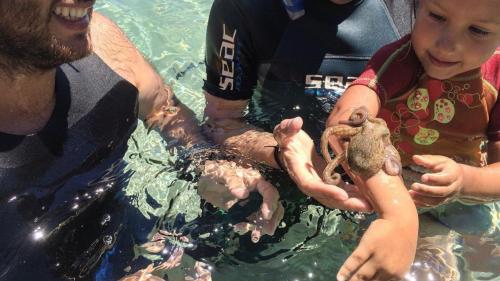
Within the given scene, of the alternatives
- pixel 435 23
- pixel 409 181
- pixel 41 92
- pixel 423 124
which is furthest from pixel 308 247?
pixel 41 92

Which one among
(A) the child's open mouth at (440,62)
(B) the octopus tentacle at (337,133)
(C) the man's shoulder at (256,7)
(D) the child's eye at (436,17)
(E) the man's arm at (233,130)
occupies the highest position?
(D) the child's eye at (436,17)

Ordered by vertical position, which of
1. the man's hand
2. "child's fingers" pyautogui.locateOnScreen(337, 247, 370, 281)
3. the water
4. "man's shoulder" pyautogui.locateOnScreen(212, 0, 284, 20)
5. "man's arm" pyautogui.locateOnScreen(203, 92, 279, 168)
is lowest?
the water

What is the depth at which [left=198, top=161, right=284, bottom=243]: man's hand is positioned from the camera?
2.64 metres

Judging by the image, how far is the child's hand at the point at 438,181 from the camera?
2068 millimetres

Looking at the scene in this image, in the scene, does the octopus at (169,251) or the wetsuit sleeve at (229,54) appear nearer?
the octopus at (169,251)

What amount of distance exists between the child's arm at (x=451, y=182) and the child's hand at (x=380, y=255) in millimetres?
251

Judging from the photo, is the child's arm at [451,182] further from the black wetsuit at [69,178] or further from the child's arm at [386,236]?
the black wetsuit at [69,178]

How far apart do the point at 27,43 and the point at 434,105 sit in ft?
5.90

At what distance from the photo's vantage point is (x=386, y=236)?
6.15 ft

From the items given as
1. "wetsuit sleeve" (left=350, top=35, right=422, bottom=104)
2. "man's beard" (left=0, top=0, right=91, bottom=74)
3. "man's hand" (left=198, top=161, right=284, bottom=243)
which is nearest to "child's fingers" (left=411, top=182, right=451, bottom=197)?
"wetsuit sleeve" (left=350, top=35, right=422, bottom=104)

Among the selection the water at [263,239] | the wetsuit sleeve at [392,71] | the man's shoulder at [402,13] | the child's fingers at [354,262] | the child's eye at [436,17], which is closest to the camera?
the child's fingers at [354,262]

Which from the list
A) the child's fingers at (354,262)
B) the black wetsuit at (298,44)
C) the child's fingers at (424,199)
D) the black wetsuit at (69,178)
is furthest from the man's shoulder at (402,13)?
the child's fingers at (354,262)

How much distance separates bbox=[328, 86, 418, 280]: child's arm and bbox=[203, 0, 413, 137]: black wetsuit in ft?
3.19

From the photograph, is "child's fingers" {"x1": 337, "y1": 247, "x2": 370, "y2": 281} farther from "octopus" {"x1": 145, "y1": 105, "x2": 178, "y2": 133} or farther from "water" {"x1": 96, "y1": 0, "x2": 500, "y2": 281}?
"octopus" {"x1": 145, "y1": 105, "x2": 178, "y2": 133}
